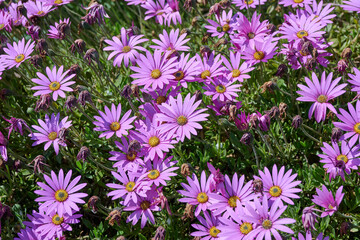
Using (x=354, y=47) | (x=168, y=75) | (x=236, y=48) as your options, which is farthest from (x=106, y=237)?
(x=354, y=47)

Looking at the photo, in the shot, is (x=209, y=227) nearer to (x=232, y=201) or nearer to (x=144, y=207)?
(x=232, y=201)

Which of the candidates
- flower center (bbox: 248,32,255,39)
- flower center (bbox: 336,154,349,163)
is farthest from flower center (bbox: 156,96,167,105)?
flower center (bbox: 336,154,349,163)

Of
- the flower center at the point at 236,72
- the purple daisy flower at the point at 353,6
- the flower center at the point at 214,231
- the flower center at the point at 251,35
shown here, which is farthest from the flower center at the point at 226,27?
the flower center at the point at 214,231

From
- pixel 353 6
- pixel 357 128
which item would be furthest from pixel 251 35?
pixel 357 128

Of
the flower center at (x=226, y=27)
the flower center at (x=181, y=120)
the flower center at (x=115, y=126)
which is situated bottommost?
the flower center at (x=181, y=120)

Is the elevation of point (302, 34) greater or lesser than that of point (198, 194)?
greater

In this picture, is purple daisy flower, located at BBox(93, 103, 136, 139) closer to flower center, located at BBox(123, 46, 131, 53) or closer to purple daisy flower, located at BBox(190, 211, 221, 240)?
flower center, located at BBox(123, 46, 131, 53)

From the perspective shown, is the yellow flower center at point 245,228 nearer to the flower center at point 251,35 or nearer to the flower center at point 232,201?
the flower center at point 232,201
